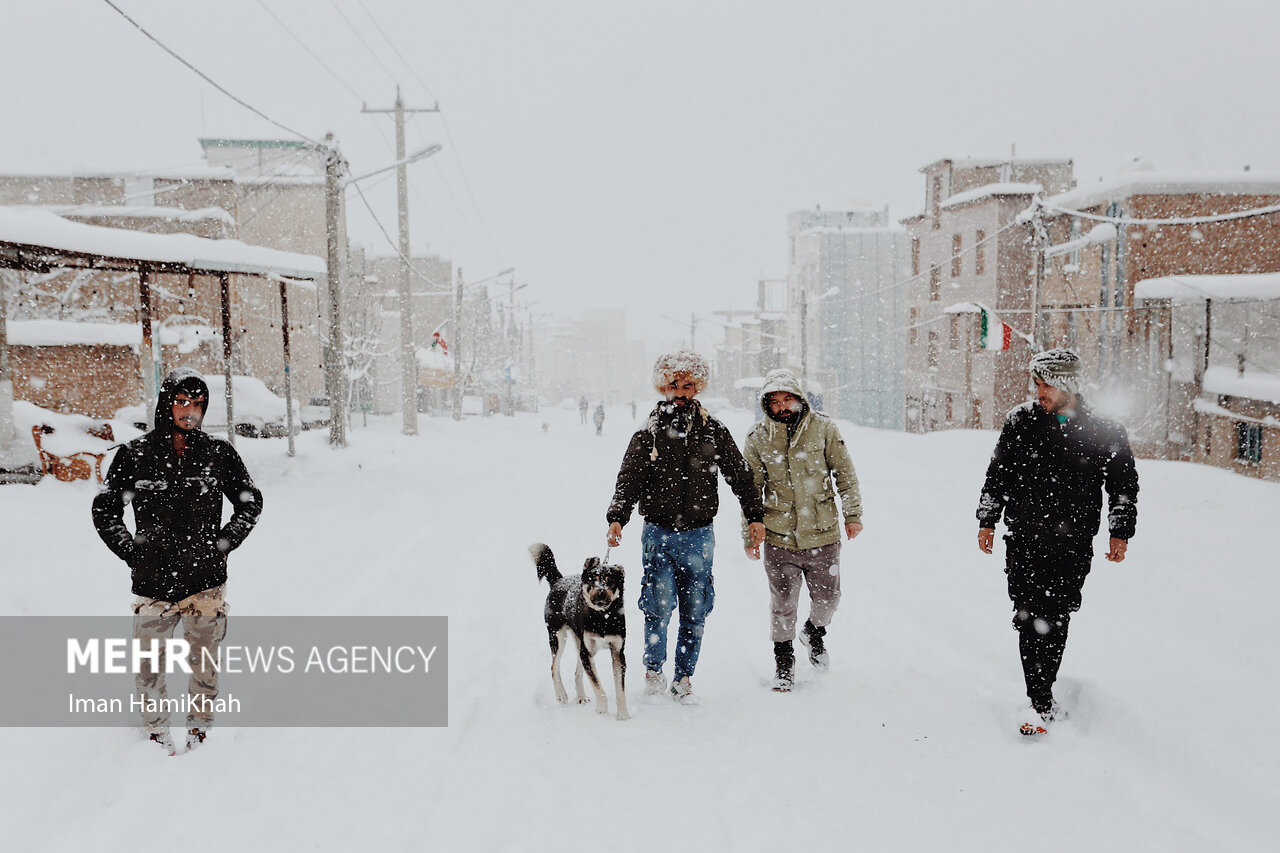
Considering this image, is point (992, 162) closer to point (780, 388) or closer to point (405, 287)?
point (405, 287)

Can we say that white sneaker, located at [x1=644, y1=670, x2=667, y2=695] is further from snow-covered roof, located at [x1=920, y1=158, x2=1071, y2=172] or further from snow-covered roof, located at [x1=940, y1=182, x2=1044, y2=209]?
snow-covered roof, located at [x1=920, y1=158, x2=1071, y2=172]

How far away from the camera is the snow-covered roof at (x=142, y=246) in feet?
35.1

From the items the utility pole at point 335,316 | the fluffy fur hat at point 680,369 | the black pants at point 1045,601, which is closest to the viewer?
the black pants at point 1045,601

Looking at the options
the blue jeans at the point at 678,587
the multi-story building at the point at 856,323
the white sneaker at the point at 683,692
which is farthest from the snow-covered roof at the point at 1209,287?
the multi-story building at the point at 856,323

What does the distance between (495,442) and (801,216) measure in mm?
43472

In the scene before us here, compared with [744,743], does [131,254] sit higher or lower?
higher

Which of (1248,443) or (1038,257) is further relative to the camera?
(1248,443)

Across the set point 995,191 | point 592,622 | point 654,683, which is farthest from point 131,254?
point 995,191

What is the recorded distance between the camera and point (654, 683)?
203 inches

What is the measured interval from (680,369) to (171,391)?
273 centimetres

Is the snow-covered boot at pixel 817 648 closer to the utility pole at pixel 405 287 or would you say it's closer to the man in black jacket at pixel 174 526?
the man in black jacket at pixel 174 526

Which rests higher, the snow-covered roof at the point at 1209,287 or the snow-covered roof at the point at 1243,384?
the snow-covered roof at the point at 1209,287

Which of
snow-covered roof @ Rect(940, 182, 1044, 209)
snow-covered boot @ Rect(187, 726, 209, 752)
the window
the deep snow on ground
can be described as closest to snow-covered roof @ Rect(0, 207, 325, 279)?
the deep snow on ground

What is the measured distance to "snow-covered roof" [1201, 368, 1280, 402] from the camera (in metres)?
19.7
